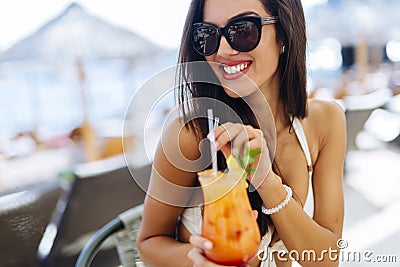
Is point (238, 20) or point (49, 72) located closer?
point (238, 20)

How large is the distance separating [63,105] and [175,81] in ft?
31.9

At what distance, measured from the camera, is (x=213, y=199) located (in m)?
0.59

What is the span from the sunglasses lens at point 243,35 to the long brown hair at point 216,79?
8 cm

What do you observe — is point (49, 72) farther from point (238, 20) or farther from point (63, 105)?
point (238, 20)

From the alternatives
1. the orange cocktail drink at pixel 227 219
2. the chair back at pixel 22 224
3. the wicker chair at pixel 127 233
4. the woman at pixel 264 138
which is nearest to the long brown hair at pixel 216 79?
the woman at pixel 264 138

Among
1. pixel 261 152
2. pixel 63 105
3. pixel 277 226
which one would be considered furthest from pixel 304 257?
pixel 63 105

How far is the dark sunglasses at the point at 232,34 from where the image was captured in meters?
0.83

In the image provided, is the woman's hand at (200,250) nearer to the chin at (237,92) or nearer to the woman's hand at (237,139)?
the woman's hand at (237,139)

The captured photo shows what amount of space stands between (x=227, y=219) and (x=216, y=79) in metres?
0.41

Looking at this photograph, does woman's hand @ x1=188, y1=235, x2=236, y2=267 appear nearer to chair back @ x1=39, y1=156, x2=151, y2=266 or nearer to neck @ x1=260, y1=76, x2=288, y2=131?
neck @ x1=260, y1=76, x2=288, y2=131

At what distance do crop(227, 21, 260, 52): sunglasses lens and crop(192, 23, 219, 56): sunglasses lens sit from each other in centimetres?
3

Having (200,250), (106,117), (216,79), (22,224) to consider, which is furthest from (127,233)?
(106,117)

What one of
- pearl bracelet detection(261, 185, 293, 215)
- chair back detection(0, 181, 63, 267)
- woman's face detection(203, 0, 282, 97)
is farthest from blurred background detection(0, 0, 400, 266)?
pearl bracelet detection(261, 185, 293, 215)

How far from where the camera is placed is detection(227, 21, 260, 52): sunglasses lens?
0.83m
